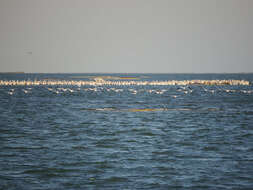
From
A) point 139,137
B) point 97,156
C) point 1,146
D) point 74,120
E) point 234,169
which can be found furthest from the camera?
point 74,120

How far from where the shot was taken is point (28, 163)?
16.8 meters

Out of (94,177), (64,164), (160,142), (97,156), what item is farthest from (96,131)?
(94,177)

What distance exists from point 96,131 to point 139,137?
11.2ft

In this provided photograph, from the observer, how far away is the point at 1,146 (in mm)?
20594

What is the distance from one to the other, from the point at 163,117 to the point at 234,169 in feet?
59.1

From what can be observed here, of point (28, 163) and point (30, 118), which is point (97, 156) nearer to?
point (28, 163)

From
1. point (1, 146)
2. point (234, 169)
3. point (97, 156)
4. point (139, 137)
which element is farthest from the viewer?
point (139, 137)

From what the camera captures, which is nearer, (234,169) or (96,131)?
(234,169)

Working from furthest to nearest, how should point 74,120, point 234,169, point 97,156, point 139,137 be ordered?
point 74,120 < point 139,137 < point 97,156 < point 234,169

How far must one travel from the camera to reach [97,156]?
718 inches

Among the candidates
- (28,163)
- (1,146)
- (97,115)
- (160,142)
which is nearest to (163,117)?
(97,115)

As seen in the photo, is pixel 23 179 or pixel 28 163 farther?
pixel 28 163

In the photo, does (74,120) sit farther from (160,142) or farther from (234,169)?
(234,169)

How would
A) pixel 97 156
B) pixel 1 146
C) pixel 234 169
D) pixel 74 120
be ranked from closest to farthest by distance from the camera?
1. pixel 234 169
2. pixel 97 156
3. pixel 1 146
4. pixel 74 120
